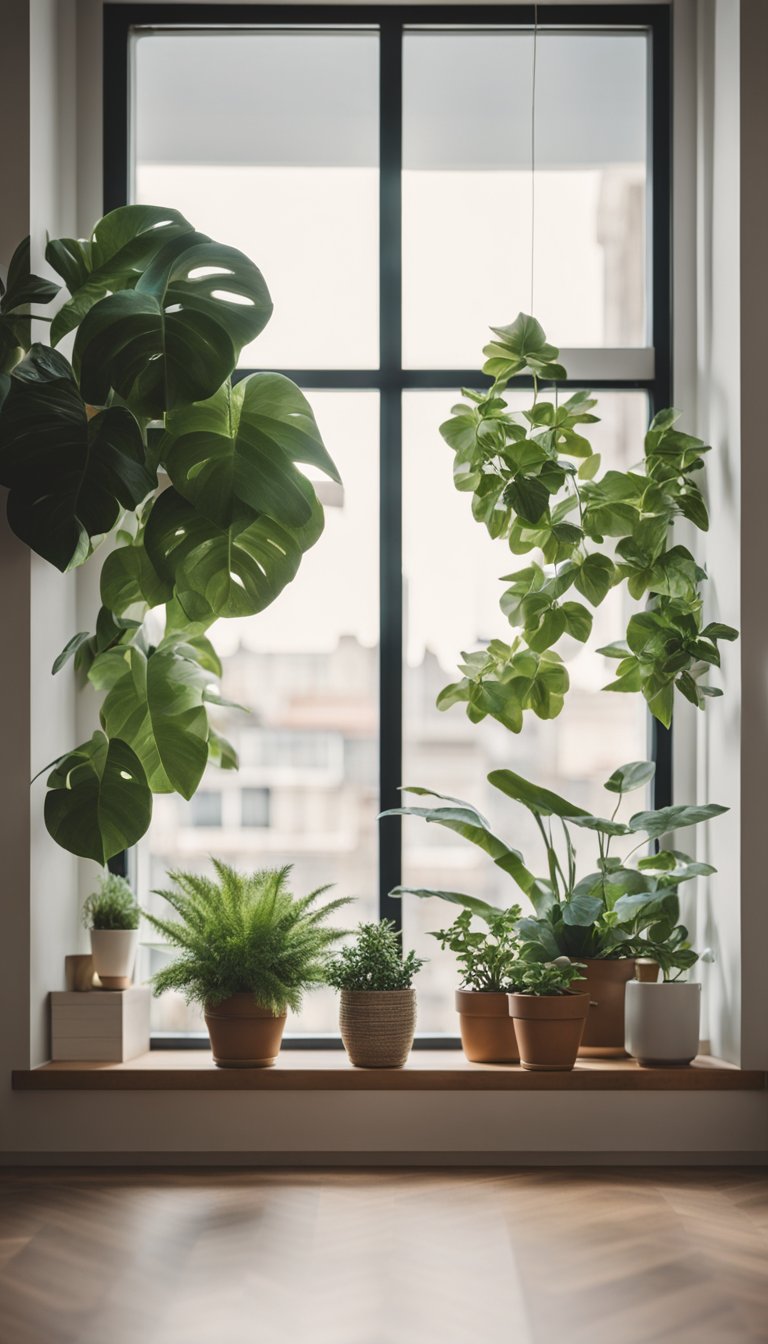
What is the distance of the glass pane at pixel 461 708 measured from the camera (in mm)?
3947

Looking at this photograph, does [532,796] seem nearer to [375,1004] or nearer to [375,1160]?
[375,1004]

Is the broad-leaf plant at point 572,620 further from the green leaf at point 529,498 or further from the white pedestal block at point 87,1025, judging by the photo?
the white pedestal block at point 87,1025

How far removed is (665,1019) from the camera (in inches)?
137

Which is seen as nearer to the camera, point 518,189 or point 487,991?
point 487,991

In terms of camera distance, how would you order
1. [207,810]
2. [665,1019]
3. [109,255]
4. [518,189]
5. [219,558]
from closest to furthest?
[219,558]
[109,255]
[665,1019]
[207,810]
[518,189]

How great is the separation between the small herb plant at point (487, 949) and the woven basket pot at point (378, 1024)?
196 mm

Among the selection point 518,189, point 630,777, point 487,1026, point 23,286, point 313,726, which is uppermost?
point 518,189

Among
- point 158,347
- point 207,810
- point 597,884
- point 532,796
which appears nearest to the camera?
point 158,347

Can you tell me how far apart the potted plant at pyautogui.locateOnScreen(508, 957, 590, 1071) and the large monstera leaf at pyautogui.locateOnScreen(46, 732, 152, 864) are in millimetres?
1117

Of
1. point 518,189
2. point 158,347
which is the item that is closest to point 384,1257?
point 158,347

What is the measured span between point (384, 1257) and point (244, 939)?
1.01 metres

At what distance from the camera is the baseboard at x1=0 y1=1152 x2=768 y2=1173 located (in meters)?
3.48

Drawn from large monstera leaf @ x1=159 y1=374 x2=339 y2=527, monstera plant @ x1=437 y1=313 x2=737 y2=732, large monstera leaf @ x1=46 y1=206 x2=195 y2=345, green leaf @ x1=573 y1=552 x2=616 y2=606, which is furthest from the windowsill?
large monstera leaf @ x1=46 y1=206 x2=195 y2=345

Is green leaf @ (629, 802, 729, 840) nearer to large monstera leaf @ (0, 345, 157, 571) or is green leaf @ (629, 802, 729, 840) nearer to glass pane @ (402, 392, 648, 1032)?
glass pane @ (402, 392, 648, 1032)
